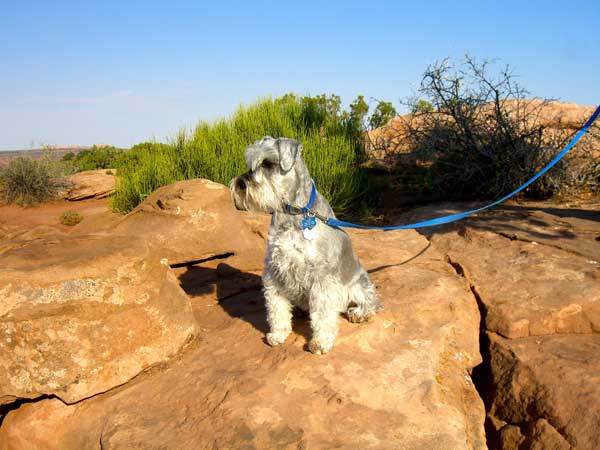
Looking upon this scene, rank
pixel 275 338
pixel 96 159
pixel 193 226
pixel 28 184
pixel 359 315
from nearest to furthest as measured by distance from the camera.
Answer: pixel 275 338 → pixel 359 315 → pixel 193 226 → pixel 28 184 → pixel 96 159

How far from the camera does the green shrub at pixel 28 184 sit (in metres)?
14.3

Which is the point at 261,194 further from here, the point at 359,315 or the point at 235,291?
the point at 235,291

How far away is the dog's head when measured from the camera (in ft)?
13.6

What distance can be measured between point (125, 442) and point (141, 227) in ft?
12.8

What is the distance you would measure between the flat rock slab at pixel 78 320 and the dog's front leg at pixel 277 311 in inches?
35.5

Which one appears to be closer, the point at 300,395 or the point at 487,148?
the point at 300,395

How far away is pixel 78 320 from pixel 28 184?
12.2 meters

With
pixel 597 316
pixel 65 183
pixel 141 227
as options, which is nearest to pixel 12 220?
pixel 65 183

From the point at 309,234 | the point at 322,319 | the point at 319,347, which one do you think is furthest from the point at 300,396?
the point at 309,234

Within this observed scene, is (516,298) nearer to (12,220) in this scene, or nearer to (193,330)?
(193,330)

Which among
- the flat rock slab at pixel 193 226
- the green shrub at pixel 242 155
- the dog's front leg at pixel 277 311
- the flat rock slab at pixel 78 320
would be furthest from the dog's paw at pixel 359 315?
the green shrub at pixel 242 155

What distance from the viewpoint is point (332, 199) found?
1028 centimetres

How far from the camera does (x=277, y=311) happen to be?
4.48 meters

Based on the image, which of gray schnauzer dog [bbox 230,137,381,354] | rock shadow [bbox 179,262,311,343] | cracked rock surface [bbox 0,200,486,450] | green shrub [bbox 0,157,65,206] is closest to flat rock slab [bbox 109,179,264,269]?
rock shadow [bbox 179,262,311,343]
